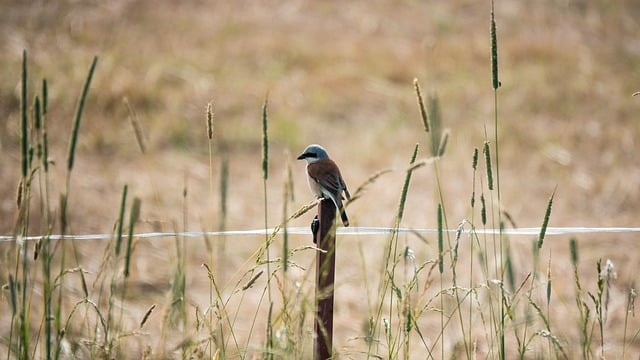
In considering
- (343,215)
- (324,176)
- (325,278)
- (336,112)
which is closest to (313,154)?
(324,176)

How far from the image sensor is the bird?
320 cm

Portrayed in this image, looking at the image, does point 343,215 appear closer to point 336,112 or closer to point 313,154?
point 313,154

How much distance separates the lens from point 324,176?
10.6 feet

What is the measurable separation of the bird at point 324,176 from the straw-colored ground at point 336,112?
238 centimetres

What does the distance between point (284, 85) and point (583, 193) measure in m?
4.04

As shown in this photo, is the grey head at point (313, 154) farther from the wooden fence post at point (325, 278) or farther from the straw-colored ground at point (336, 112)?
the straw-colored ground at point (336, 112)

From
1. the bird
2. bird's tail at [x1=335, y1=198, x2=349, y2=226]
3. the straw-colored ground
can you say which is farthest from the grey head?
the straw-colored ground

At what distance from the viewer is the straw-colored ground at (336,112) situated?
7145 millimetres

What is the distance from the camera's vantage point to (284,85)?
423 inches

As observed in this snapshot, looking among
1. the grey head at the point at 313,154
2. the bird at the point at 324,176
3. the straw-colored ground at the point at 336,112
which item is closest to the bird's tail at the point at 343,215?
the bird at the point at 324,176

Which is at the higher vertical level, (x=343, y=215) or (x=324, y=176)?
(x=324, y=176)

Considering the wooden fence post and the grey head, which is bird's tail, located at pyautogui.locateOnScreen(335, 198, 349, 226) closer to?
the wooden fence post

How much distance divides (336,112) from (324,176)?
22.8ft

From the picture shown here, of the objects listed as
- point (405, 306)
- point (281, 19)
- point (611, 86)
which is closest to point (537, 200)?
point (611, 86)
